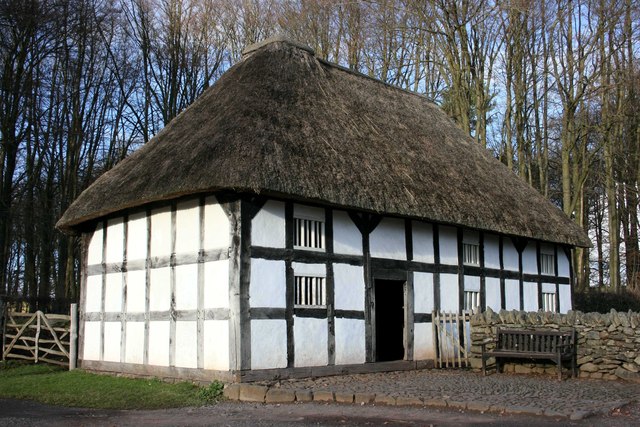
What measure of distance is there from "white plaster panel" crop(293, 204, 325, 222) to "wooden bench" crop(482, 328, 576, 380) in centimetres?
442

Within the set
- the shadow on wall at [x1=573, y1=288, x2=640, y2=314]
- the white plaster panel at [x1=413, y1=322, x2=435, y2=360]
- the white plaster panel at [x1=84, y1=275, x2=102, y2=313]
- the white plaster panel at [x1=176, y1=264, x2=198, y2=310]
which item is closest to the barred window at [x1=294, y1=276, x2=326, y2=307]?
the white plaster panel at [x1=176, y1=264, x2=198, y2=310]

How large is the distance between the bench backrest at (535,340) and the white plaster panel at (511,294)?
420 cm

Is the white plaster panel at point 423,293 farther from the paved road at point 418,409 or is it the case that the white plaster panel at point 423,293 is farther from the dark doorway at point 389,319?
the paved road at point 418,409

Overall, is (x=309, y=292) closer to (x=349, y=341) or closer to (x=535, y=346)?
(x=349, y=341)

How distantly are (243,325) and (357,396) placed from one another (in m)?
2.68

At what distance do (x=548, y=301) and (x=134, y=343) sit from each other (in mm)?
12067

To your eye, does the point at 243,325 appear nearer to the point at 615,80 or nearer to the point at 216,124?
the point at 216,124

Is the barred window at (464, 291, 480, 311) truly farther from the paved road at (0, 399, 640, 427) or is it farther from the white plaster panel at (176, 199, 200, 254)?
the paved road at (0, 399, 640, 427)

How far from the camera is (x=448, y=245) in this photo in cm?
1744

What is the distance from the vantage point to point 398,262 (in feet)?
52.6

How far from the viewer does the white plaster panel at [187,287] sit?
45.4 ft

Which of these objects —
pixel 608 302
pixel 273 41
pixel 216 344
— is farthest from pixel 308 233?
pixel 608 302

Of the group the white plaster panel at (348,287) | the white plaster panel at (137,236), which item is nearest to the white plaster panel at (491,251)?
the white plaster panel at (348,287)

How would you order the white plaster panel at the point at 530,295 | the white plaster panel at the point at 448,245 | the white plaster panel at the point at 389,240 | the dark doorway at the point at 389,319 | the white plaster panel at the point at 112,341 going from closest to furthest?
the white plaster panel at the point at 389,240 → the white plaster panel at the point at 112,341 → the white plaster panel at the point at 448,245 → the dark doorway at the point at 389,319 → the white plaster panel at the point at 530,295
